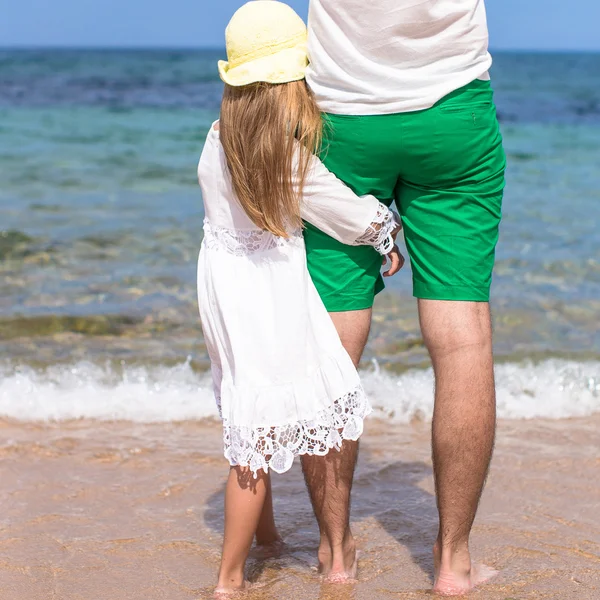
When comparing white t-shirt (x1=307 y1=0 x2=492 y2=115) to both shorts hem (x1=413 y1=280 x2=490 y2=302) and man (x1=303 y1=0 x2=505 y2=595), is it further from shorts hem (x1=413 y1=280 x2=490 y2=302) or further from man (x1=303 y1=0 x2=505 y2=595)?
shorts hem (x1=413 y1=280 x2=490 y2=302)

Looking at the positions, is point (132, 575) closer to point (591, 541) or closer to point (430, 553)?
point (430, 553)

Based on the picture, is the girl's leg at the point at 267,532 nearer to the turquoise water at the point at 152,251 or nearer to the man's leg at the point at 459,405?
the man's leg at the point at 459,405

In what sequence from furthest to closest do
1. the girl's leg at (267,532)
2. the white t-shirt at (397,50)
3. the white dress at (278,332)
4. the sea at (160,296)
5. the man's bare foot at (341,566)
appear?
the sea at (160,296) → the girl's leg at (267,532) → the man's bare foot at (341,566) → the white dress at (278,332) → the white t-shirt at (397,50)

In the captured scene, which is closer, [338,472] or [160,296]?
[338,472]

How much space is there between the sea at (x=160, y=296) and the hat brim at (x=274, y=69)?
2069 millimetres

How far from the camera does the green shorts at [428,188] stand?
212 centimetres

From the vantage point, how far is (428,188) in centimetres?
223

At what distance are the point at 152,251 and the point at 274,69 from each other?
15.5ft

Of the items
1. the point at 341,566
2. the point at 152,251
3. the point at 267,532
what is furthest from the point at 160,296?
the point at 341,566

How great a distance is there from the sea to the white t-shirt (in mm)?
2082

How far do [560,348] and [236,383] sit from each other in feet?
10.4

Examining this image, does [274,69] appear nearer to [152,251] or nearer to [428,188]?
[428,188]

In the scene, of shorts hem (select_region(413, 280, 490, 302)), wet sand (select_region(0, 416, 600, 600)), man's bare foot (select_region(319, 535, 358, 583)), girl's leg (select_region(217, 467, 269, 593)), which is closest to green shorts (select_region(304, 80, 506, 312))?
shorts hem (select_region(413, 280, 490, 302))

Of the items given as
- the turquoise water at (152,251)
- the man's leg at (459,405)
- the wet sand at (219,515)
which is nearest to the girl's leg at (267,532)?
the wet sand at (219,515)
